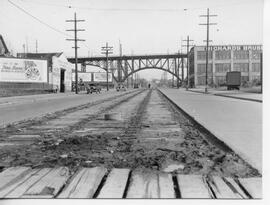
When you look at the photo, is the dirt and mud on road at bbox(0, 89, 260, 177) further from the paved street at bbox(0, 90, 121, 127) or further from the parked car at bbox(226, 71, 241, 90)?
the parked car at bbox(226, 71, 241, 90)

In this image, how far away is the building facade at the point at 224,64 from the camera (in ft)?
182

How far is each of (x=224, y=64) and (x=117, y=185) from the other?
70592 millimetres

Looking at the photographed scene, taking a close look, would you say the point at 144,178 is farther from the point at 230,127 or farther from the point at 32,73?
the point at 32,73

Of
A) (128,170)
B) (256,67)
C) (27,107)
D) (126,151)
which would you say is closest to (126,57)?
(256,67)

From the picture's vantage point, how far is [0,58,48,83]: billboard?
53469mm

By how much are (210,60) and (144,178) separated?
242 ft

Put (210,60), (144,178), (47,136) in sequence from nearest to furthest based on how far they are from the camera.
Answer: (144,178)
(47,136)
(210,60)

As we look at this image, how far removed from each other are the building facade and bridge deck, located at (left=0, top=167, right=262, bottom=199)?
1554 inches

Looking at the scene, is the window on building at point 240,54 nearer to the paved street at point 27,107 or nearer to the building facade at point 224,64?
the building facade at point 224,64

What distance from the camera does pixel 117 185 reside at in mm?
5469

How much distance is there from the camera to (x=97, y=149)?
869 centimetres

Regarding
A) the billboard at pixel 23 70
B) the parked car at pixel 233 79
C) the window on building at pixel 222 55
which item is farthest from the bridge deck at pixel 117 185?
the window on building at pixel 222 55

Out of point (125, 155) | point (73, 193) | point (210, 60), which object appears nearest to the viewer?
point (73, 193)
